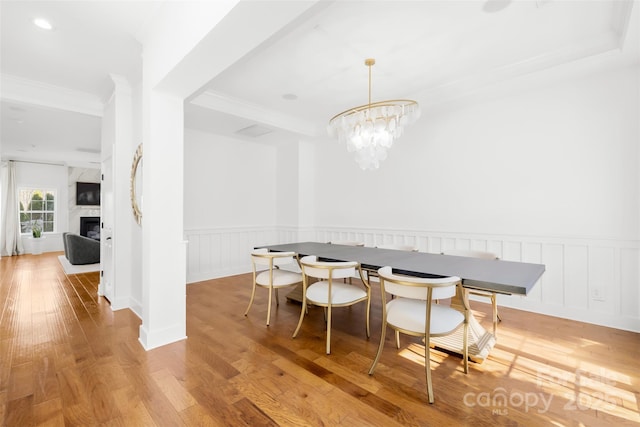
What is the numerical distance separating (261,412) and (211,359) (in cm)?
83

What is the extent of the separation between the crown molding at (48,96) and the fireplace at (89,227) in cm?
678

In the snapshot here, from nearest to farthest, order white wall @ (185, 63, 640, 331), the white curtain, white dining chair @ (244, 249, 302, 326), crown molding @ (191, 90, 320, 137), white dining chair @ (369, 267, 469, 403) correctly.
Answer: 1. white dining chair @ (369, 267, 469, 403)
2. white wall @ (185, 63, 640, 331)
3. white dining chair @ (244, 249, 302, 326)
4. crown molding @ (191, 90, 320, 137)
5. the white curtain

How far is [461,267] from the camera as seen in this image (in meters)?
2.40

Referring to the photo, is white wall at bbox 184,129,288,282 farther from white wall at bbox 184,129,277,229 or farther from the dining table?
the dining table

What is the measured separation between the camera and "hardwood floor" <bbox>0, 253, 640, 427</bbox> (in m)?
1.69

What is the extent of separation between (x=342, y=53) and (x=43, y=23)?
269 cm

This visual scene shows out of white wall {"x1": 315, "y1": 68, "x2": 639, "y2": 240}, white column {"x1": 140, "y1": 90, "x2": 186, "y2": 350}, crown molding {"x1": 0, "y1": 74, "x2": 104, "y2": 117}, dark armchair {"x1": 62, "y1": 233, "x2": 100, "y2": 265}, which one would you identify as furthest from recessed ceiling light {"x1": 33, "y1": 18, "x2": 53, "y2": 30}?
dark armchair {"x1": 62, "y1": 233, "x2": 100, "y2": 265}

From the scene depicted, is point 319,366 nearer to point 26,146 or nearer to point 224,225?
point 224,225

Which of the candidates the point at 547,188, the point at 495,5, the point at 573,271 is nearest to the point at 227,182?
the point at 495,5

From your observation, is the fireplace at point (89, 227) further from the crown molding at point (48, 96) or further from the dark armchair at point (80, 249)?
the crown molding at point (48, 96)

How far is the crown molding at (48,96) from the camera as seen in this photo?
11.4ft

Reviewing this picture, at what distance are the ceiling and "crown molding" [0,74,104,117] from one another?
0.04 feet

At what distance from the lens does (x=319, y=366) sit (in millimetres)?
2223

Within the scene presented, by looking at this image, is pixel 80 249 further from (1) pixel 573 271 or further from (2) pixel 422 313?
(1) pixel 573 271
